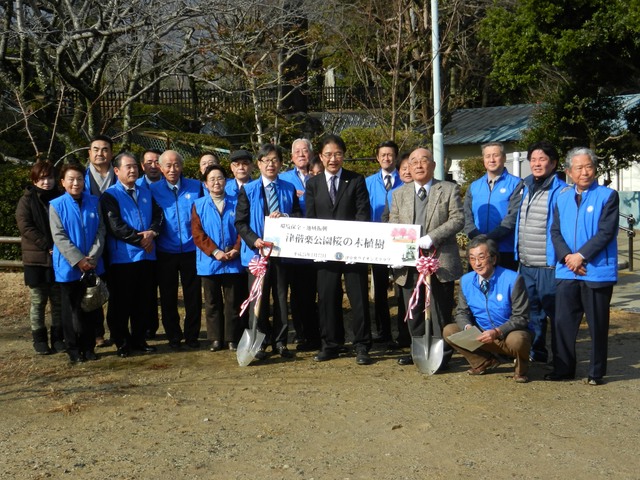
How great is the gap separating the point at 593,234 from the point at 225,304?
3.42 meters

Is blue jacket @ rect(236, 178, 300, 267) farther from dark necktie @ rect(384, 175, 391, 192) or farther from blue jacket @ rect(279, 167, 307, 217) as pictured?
dark necktie @ rect(384, 175, 391, 192)

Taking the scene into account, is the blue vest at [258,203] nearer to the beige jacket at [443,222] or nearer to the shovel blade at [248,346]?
the shovel blade at [248,346]

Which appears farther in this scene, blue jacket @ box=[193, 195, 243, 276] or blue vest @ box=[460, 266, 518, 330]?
blue jacket @ box=[193, 195, 243, 276]

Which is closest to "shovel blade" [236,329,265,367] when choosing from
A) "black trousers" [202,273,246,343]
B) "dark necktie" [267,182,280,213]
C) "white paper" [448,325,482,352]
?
"black trousers" [202,273,246,343]

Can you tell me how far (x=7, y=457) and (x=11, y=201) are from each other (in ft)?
25.5

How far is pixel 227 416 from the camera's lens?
580cm

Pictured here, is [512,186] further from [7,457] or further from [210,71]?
[210,71]

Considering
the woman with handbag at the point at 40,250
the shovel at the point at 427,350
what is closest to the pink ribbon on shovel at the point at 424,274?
the shovel at the point at 427,350

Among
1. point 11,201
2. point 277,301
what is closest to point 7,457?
point 277,301

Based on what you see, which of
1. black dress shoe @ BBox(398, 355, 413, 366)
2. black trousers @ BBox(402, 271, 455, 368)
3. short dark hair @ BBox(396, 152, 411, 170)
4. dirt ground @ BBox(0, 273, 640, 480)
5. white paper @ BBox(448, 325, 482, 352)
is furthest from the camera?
→ short dark hair @ BBox(396, 152, 411, 170)

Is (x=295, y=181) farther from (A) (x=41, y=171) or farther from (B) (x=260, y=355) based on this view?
(A) (x=41, y=171)

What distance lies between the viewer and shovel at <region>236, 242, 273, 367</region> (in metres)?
7.27

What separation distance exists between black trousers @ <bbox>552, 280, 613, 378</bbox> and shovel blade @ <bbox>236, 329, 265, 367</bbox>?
2.55 metres

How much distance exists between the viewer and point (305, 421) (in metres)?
5.68
